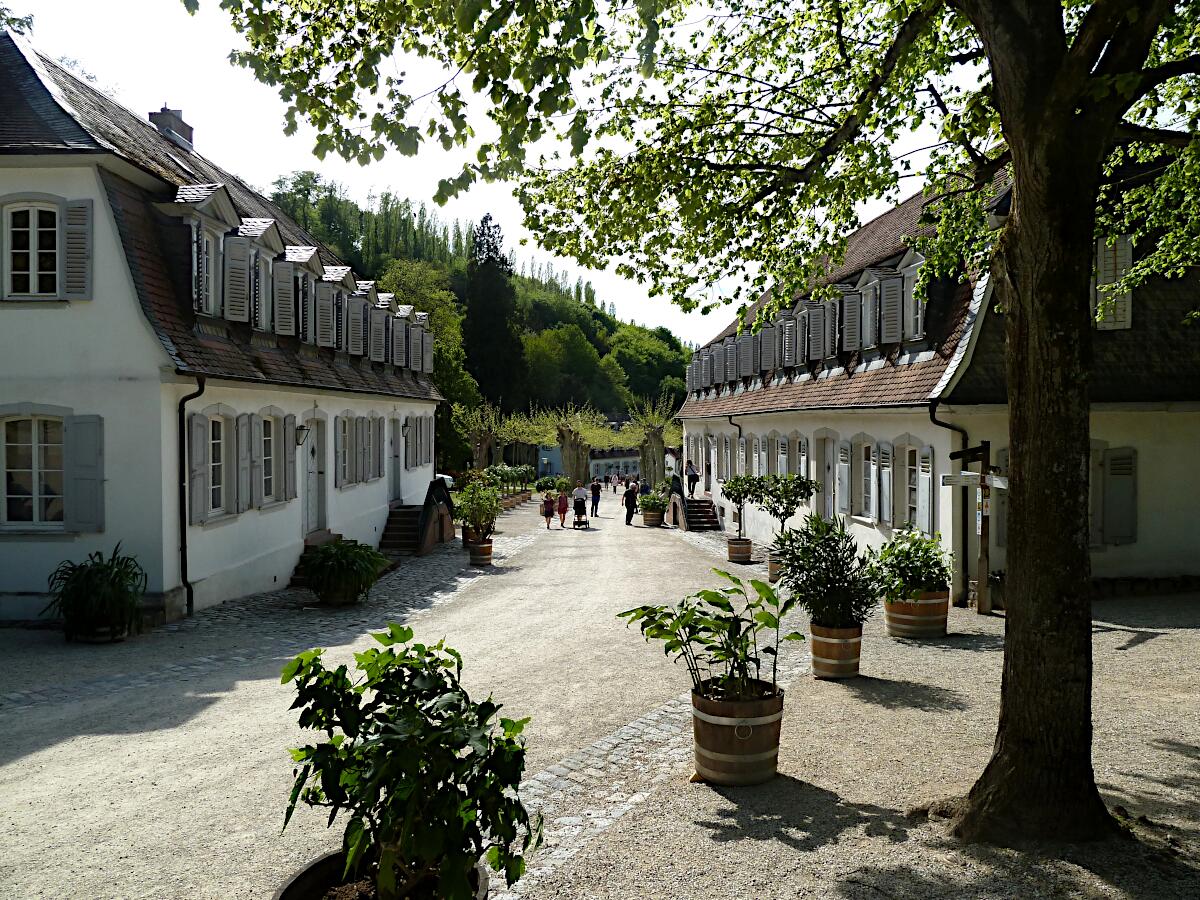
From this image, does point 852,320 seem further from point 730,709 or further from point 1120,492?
point 730,709

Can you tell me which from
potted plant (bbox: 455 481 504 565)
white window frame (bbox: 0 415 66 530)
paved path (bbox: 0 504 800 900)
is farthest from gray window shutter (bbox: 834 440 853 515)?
white window frame (bbox: 0 415 66 530)

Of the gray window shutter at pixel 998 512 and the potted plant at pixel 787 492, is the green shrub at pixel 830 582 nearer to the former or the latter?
the gray window shutter at pixel 998 512

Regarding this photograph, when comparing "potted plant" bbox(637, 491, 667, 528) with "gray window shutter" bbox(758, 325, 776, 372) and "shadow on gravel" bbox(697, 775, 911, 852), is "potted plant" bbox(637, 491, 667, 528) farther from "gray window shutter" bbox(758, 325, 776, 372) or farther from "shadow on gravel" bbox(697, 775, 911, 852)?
"shadow on gravel" bbox(697, 775, 911, 852)

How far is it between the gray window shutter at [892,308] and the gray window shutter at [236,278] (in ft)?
35.7

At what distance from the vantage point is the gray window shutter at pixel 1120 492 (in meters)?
15.2

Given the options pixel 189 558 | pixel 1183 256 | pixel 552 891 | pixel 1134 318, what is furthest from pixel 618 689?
pixel 1134 318

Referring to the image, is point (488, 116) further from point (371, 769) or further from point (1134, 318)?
point (1134, 318)

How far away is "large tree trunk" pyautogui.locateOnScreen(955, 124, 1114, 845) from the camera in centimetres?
503

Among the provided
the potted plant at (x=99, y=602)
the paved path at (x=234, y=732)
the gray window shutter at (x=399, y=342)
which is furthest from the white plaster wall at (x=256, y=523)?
the gray window shutter at (x=399, y=342)

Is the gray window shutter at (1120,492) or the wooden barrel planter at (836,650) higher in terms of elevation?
the gray window shutter at (1120,492)

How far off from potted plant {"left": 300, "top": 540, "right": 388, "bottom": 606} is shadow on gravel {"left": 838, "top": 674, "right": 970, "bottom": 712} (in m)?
8.52

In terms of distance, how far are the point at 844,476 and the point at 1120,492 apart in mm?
5324

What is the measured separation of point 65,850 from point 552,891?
291 centimetres

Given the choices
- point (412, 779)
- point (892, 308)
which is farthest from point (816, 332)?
point (412, 779)
